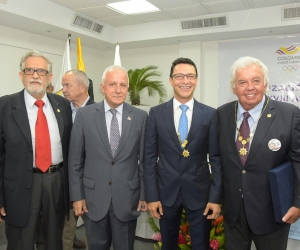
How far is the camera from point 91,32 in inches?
225

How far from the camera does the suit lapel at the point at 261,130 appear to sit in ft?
5.89

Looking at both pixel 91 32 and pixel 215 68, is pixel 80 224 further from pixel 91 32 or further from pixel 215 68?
pixel 215 68

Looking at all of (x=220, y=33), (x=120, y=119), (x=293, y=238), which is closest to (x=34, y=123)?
(x=120, y=119)

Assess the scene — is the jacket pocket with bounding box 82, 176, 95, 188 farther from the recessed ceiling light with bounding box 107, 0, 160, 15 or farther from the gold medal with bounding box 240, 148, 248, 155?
the recessed ceiling light with bounding box 107, 0, 160, 15

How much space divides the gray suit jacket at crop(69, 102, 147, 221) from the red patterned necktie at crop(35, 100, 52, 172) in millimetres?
160

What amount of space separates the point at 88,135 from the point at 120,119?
0.83 ft

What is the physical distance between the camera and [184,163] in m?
2.04

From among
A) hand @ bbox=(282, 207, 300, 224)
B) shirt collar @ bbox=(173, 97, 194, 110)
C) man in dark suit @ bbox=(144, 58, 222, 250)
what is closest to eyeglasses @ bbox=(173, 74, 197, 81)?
man in dark suit @ bbox=(144, 58, 222, 250)

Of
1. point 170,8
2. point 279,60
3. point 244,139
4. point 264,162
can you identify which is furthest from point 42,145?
point 279,60

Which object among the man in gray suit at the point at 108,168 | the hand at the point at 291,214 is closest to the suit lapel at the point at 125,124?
the man in gray suit at the point at 108,168

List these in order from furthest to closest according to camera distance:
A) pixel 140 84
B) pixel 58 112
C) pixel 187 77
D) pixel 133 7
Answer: pixel 140 84 < pixel 133 7 < pixel 58 112 < pixel 187 77

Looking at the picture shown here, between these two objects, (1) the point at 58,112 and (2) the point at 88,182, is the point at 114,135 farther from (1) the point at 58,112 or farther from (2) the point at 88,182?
(1) the point at 58,112

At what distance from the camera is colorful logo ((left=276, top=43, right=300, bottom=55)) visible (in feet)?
17.7

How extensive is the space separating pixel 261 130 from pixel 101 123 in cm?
104
